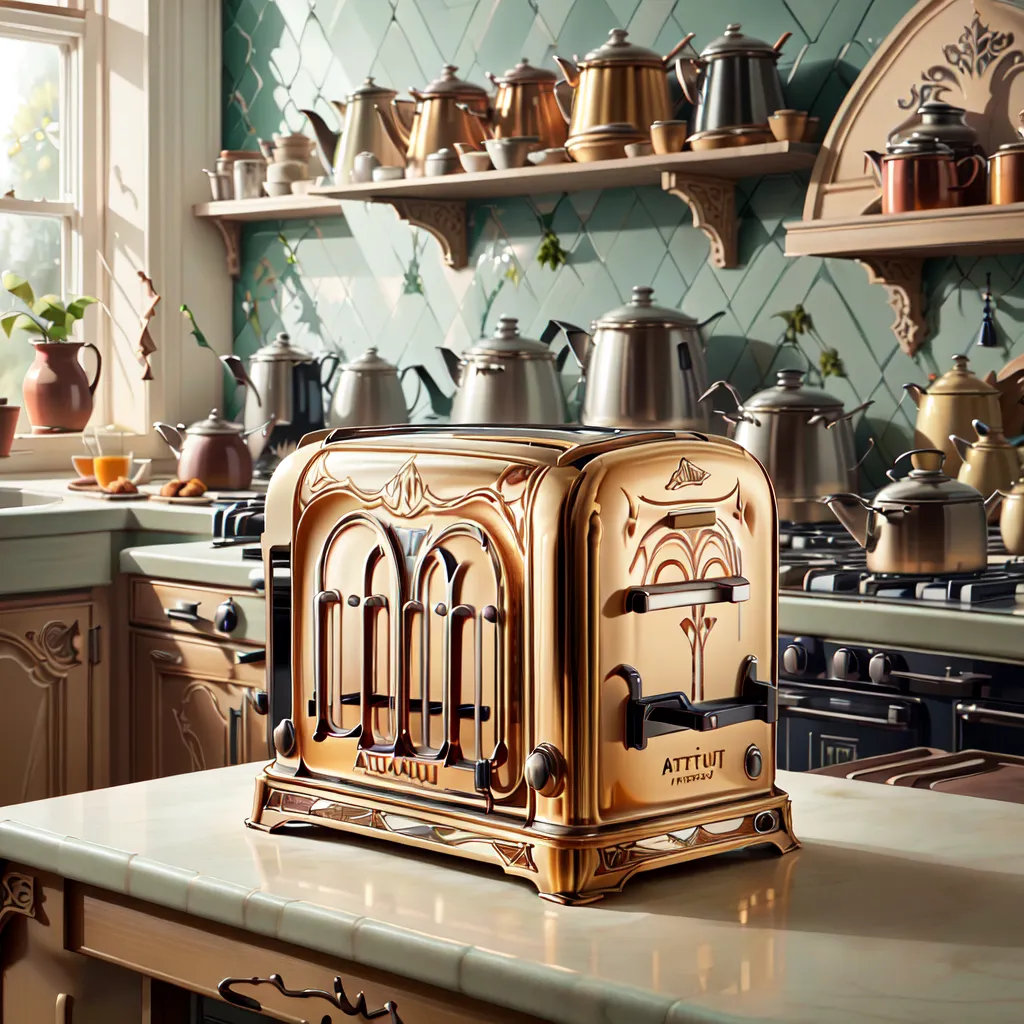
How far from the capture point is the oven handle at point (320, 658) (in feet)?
3.50

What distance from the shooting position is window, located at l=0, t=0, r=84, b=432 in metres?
4.12

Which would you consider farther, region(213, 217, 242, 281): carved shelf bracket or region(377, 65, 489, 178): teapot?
region(213, 217, 242, 281): carved shelf bracket

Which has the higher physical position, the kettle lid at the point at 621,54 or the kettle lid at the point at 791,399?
the kettle lid at the point at 621,54

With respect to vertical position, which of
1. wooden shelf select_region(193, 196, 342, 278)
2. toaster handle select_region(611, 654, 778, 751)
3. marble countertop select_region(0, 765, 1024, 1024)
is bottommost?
marble countertop select_region(0, 765, 1024, 1024)

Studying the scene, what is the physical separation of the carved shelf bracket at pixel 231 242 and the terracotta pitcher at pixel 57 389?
18.2 inches

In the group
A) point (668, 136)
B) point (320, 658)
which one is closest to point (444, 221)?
point (668, 136)

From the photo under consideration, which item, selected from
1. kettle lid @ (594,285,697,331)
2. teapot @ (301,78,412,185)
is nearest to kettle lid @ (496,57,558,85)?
teapot @ (301,78,412,185)

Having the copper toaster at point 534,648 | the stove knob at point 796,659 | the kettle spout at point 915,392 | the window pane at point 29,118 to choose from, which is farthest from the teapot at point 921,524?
the window pane at point 29,118

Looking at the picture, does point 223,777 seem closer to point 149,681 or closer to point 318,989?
point 318,989

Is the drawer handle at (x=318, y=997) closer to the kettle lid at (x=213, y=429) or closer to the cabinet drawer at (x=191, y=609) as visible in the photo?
the cabinet drawer at (x=191, y=609)

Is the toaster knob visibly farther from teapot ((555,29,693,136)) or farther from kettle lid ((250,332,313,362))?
kettle lid ((250,332,313,362))

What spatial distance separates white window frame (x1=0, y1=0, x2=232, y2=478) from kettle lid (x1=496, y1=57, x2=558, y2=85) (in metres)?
1.16

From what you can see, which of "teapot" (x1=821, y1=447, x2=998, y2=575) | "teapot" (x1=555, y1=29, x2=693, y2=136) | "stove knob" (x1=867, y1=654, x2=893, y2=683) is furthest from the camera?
"teapot" (x1=555, y1=29, x2=693, y2=136)

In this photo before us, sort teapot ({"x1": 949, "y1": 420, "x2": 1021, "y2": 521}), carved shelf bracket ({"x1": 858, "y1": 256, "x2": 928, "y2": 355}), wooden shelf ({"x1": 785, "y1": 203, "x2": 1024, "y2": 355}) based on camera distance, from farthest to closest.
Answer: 1. carved shelf bracket ({"x1": 858, "y1": 256, "x2": 928, "y2": 355})
2. teapot ({"x1": 949, "y1": 420, "x2": 1021, "y2": 521})
3. wooden shelf ({"x1": 785, "y1": 203, "x2": 1024, "y2": 355})
